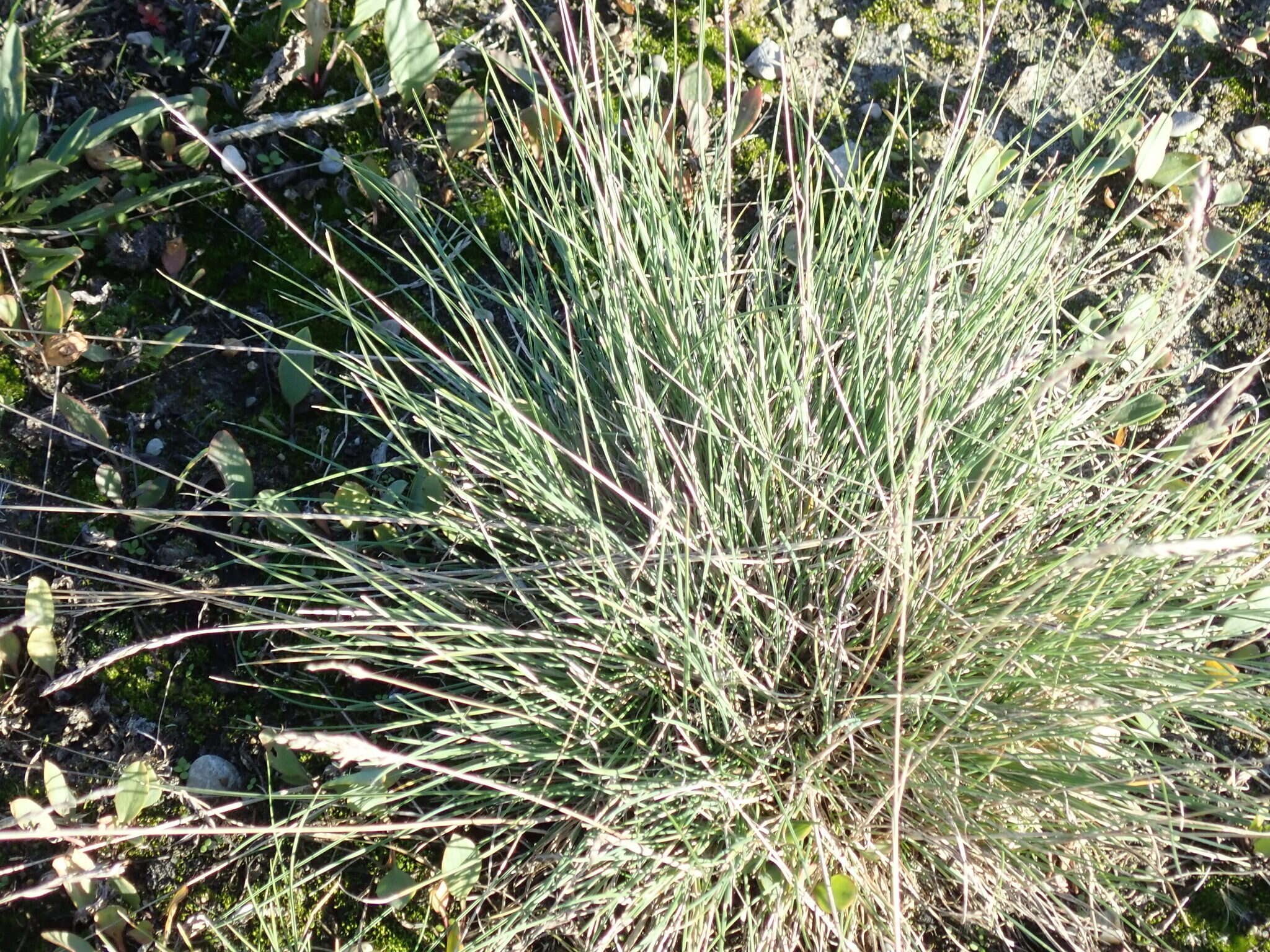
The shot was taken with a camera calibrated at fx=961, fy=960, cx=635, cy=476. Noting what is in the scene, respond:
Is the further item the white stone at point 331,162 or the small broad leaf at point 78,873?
the white stone at point 331,162

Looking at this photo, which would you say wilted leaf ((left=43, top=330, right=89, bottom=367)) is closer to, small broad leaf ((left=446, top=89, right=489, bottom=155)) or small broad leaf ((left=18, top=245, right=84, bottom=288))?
small broad leaf ((left=18, top=245, right=84, bottom=288))

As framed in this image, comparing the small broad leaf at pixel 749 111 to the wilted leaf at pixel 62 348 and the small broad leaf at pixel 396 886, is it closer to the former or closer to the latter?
the wilted leaf at pixel 62 348

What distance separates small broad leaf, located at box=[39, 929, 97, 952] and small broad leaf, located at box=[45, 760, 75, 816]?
124 millimetres

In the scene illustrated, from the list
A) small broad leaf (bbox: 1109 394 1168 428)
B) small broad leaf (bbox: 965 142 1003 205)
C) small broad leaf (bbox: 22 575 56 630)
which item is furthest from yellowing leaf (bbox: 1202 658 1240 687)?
small broad leaf (bbox: 22 575 56 630)

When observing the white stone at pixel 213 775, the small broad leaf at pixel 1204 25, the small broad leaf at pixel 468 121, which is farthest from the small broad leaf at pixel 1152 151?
the white stone at pixel 213 775

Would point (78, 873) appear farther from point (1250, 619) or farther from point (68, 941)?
point (1250, 619)

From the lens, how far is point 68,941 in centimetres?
98

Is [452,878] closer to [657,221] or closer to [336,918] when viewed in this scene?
[336,918]

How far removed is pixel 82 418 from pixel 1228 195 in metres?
1.63

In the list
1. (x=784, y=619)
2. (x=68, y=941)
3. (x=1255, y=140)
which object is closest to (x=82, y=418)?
(x=68, y=941)

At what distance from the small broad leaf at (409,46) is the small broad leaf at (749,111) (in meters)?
0.43

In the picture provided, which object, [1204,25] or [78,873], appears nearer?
[78,873]

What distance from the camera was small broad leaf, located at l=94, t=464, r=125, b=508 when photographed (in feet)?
4.00

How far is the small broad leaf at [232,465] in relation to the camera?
1179mm
